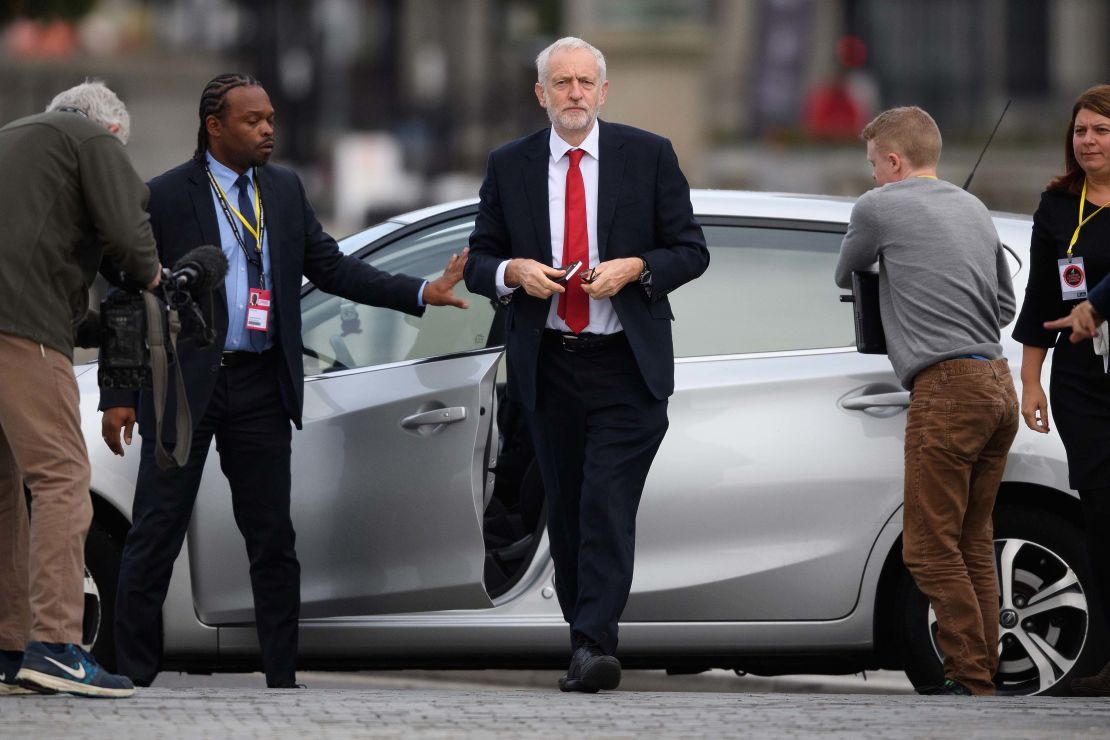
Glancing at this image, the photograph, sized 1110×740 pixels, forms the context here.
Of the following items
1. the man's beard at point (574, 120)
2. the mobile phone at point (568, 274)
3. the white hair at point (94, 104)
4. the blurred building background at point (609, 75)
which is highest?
the white hair at point (94, 104)

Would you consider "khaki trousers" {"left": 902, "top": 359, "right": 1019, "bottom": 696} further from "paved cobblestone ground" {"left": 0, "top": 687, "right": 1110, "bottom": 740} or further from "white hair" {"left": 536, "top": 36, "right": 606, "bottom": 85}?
"white hair" {"left": 536, "top": 36, "right": 606, "bottom": 85}

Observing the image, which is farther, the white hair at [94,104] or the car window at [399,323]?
the car window at [399,323]

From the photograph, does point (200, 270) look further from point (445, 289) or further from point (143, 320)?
point (445, 289)

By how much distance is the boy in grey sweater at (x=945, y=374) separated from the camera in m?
5.74

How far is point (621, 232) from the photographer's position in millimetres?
5777

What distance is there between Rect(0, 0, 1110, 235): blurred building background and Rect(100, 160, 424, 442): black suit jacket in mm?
9787

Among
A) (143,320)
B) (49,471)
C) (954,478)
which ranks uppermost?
(143,320)

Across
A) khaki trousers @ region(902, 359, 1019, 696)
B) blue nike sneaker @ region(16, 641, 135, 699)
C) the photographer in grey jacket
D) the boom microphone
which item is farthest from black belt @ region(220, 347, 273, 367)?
khaki trousers @ region(902, 359, 1019, 696)

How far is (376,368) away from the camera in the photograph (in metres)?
6.24

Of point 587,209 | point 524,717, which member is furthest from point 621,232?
point 524,717

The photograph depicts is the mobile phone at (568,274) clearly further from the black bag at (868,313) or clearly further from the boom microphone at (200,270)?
the boom microphone at (200,270)

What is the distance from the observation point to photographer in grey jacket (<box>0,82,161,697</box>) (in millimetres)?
5219

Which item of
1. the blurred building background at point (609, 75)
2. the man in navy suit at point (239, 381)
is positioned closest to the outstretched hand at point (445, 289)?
the man in navy suit at point (239, 381)

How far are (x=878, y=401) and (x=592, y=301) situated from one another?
925 mm
